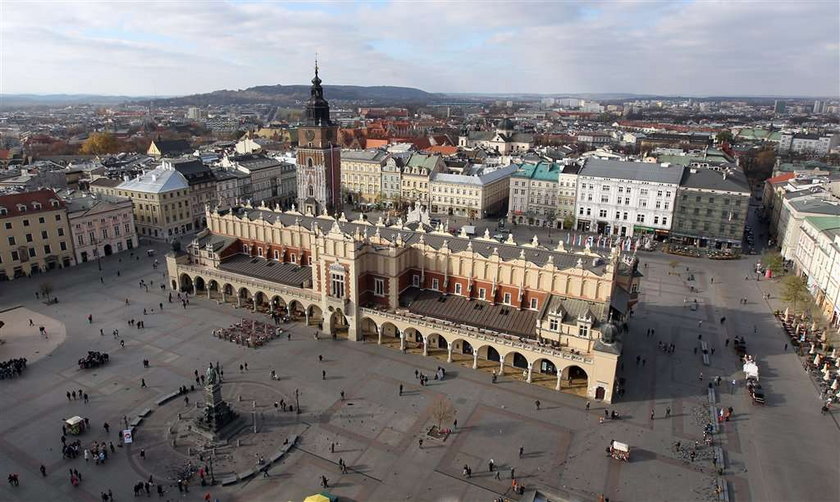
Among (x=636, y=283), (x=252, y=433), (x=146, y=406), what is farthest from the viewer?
(x=636, y=283)

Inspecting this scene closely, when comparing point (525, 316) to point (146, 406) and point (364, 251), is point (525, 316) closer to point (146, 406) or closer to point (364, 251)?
point (364, 251)

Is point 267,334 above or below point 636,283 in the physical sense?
below

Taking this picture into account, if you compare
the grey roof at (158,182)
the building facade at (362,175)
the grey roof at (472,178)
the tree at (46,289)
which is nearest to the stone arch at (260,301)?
the tree at (46,289)

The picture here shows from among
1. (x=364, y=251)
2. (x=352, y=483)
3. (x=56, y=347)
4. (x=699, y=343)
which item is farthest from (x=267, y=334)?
(x=699, y=343)

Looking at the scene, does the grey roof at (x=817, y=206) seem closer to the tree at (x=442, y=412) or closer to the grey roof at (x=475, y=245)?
the grey roof at (x=475, y=245)

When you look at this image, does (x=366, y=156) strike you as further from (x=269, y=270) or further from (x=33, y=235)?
(x=33, y=235)

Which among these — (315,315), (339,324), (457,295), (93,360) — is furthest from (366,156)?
(93,360)

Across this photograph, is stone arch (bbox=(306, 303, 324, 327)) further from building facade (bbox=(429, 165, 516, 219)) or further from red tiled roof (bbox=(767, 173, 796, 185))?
red tiled roof (bbox=(767, 173, 796, 185))
